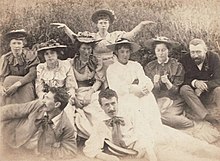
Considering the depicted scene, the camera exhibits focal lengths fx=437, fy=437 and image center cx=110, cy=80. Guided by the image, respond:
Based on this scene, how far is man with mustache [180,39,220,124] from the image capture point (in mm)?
1998

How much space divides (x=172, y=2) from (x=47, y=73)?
0.67m

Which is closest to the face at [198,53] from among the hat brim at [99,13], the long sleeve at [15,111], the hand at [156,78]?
the hand at [156,78]

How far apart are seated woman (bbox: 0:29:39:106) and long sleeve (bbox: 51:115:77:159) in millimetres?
224

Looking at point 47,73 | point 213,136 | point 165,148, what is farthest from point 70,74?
point 213,136

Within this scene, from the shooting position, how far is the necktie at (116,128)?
6.48 feet

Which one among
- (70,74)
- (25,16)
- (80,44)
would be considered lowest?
(70,74)

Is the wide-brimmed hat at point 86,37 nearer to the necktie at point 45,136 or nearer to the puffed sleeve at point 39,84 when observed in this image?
the puffed sleeve at point 39,84

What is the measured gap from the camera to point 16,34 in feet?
6.63

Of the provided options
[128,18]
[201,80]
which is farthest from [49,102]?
[201,80]

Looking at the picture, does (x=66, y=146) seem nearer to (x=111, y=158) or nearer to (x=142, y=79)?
(x=111, y=158)

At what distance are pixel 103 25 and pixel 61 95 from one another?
1.24 ft

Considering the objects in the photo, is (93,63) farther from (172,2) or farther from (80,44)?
(172,2)

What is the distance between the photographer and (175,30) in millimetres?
2033

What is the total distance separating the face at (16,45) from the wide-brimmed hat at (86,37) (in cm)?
27
